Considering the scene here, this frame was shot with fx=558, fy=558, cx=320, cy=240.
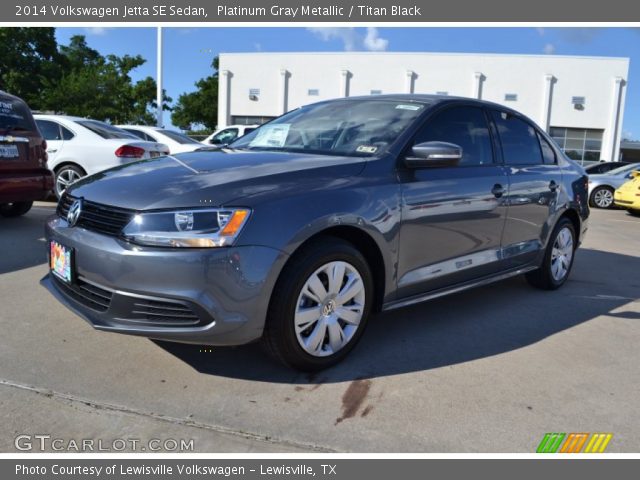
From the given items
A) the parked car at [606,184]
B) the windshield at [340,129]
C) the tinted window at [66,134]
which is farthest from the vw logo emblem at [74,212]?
the parked car at [606,184]

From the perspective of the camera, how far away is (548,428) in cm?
263

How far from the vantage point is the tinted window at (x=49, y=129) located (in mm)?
8500

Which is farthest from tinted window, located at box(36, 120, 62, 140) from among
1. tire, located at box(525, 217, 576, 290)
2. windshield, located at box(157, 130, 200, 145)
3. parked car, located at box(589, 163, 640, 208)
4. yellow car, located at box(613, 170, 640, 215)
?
parked car, located at box(589, 163, 640, 208)

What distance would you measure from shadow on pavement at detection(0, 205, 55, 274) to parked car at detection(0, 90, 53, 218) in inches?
15.3

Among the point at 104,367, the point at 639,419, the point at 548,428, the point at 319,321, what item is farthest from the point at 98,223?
the point at 639,419

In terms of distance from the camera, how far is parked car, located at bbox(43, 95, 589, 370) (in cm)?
261

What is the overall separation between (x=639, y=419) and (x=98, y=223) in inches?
113

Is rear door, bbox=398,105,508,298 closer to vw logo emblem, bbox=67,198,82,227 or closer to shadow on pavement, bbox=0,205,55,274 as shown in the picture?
vw logo emblem, bbox=67,198,82,227

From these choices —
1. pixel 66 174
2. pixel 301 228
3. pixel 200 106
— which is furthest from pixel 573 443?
pixel 200 106

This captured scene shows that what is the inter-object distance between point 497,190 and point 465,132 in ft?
1.58

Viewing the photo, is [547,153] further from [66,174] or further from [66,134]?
[66,134]

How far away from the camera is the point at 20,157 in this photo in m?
6.34

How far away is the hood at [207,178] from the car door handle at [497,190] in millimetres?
1255

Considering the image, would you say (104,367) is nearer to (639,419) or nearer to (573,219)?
(639,419)
